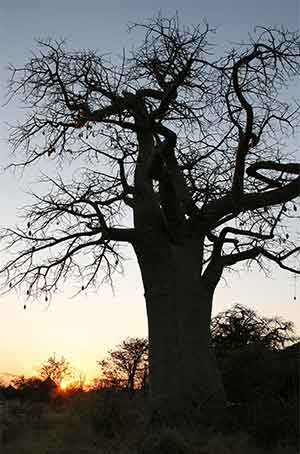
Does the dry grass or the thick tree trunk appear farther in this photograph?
the thick tree trunk

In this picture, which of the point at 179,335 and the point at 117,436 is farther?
the point at 179,335

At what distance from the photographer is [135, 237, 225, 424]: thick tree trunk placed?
23.0ft

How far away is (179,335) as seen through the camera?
7.30 meters

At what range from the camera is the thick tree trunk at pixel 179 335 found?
276 inches

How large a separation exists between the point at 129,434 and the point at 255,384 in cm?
248

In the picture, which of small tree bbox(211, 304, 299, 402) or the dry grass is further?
small tree bbox(211, 304, 299, 402)

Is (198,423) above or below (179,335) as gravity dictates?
below

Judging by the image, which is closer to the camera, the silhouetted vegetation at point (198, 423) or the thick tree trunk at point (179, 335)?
the silhouetted vegetation at point (198, 423)

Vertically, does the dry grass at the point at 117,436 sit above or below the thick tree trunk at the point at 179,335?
below

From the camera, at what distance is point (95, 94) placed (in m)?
7.63

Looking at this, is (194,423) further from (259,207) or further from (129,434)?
(259,207)

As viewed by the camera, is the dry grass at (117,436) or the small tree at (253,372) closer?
the dry grass at (117,436)

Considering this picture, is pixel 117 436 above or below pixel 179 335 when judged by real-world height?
below

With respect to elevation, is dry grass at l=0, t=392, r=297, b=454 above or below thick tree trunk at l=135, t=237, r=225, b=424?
below
